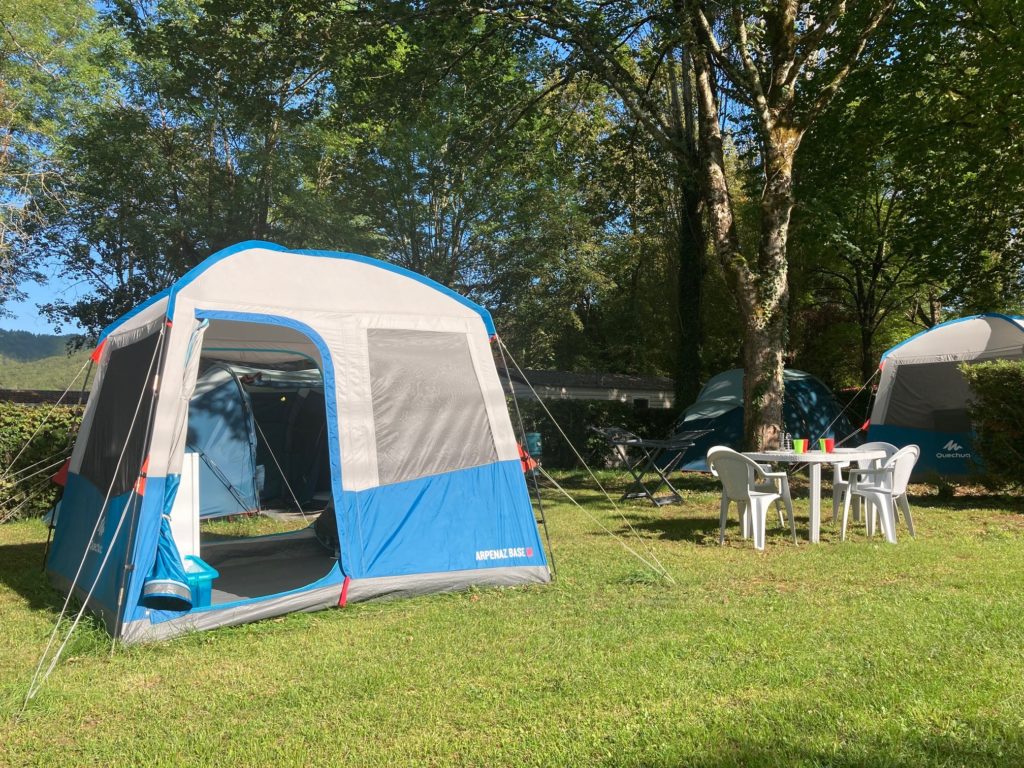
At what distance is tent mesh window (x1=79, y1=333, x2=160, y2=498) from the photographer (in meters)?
4.58

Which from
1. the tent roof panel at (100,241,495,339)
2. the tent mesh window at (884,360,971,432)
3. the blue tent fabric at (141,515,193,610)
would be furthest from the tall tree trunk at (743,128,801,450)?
the blue tent fabric at (141,515,193,610)

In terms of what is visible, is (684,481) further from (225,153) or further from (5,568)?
(225,153)

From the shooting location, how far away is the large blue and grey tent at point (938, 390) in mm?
10156

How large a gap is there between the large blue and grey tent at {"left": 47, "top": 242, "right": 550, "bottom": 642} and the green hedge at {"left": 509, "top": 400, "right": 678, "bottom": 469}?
8597 mm

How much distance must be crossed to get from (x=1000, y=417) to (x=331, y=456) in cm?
732

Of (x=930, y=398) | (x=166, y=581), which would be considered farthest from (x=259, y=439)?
(x=930, y=398)

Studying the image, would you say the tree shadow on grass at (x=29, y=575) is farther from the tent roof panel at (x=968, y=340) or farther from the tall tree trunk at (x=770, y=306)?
the tent roof panel at (x=968, y=340)

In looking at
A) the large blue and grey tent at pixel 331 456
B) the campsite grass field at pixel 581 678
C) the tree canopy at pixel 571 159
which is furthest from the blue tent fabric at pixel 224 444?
the tree canopy at pixel 571 159

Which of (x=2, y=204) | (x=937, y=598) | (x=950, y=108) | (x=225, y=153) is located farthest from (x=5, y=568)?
(x=225, y=153)

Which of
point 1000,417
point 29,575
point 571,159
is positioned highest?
point 571,159

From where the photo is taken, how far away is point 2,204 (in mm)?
11914

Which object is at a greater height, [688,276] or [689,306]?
[688,276]

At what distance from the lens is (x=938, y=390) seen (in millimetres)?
10641

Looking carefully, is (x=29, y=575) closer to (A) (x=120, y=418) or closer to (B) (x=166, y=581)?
(A) (x=120, y=418)
